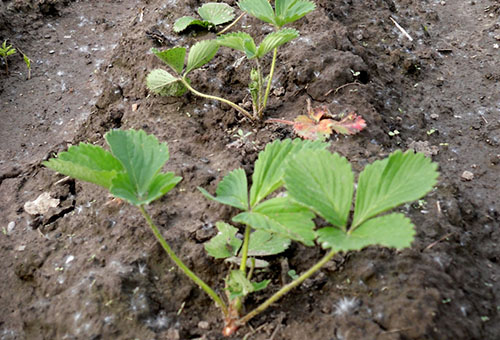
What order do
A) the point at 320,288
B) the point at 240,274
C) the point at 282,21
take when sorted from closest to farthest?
1. the point at 240,274
2. the point at 320,288
3. the point at 282,21

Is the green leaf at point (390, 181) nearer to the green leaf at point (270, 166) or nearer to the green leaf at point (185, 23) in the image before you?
the green leaf at point (270, 166)

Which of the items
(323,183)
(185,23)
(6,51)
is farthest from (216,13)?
(323,183)

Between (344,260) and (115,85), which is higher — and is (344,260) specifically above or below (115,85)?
below

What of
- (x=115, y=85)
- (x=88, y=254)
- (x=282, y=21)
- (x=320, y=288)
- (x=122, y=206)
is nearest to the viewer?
(x=320, y=288)

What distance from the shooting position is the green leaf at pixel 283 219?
4.47ft

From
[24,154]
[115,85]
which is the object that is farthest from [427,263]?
[24,154]

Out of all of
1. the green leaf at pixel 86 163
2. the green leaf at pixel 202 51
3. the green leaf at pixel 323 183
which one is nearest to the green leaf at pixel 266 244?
the green leaf at pixel 323 183

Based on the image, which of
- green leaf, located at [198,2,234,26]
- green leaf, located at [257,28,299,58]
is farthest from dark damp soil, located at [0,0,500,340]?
green leaf, located at [257,28,299,58]

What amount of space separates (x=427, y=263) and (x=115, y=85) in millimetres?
1972

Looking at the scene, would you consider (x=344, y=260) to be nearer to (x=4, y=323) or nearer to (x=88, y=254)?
(x=88, y=254)

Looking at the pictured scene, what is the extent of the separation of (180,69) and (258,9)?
0.48 meters

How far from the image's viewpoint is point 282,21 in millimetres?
2221

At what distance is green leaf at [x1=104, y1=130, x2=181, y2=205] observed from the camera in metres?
1.39

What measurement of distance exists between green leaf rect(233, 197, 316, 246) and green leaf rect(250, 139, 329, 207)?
0.22 feet
